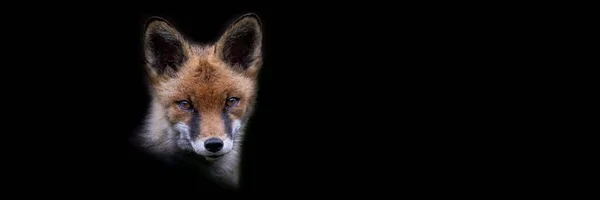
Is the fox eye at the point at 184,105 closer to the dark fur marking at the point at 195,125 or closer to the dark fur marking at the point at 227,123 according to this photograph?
the dark fur marking at the point at 195,125

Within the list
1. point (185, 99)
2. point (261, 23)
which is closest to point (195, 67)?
point (185, 99)

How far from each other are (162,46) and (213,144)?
35.9 inches

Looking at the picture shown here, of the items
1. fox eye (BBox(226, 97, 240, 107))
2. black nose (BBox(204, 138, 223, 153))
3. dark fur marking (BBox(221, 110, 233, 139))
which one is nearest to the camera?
black nose (BBox(204, 138, 223, 153))

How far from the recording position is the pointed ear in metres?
5.41

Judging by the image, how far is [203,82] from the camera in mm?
5469

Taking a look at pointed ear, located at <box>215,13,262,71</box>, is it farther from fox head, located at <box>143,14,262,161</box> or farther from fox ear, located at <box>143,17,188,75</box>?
fox ear, located at <box>143,17,188,75</box>

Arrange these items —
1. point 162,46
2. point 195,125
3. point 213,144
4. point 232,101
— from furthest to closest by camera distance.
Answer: point 232,101 → point 162,46 → point 195,125 → point 213,144

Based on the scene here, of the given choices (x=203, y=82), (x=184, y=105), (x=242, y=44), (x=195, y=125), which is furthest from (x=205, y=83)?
(x=242, y=44)

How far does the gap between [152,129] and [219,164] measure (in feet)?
2.10

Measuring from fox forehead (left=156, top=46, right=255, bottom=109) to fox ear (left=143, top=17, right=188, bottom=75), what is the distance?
88 millimetres

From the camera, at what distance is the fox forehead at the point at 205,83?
5422 mm

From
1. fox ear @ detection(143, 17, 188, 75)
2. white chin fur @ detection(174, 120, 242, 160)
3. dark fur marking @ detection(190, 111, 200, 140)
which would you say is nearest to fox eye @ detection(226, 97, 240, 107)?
white chin fur @ detection(174, 120, 242, 160)

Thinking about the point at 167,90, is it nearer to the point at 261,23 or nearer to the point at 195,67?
the point at 195,67

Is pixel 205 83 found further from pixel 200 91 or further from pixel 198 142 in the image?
pixel 198 142
